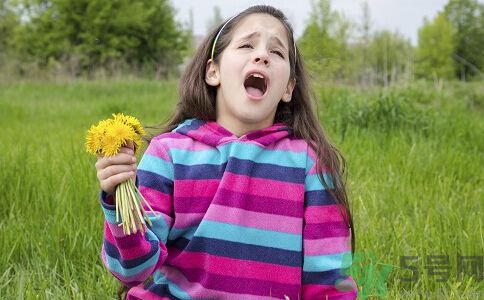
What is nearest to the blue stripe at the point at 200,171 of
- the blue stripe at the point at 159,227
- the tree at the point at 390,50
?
the blue stripe at the point at 159,227

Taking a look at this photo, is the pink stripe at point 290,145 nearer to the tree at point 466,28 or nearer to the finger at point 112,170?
the finger at point 112,170

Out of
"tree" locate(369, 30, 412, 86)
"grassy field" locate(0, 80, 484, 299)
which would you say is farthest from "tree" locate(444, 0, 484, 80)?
"grassy field" locate(0, 80, 484, 299)

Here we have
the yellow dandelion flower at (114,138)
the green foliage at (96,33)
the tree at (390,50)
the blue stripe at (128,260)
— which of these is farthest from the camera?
the tree at (390,50)

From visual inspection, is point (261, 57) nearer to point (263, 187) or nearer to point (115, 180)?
point (263, 187)

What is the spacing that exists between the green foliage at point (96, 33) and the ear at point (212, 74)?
19439 mm

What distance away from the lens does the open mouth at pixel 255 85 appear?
138 cm

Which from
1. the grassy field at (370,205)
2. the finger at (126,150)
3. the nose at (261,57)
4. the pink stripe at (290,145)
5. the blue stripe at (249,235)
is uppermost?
the nose at (261,57)

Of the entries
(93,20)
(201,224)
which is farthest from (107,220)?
(93,20)

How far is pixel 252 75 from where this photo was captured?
1.37 m

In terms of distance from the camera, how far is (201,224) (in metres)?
1.29

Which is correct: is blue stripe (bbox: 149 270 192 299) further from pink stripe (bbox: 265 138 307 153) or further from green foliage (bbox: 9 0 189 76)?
green foliage (bbox: 9 0 189 76)

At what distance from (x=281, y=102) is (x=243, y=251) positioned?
450mm

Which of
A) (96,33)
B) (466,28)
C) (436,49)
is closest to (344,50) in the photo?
(96,33)

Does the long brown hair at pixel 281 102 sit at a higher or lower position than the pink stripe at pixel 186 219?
higher
